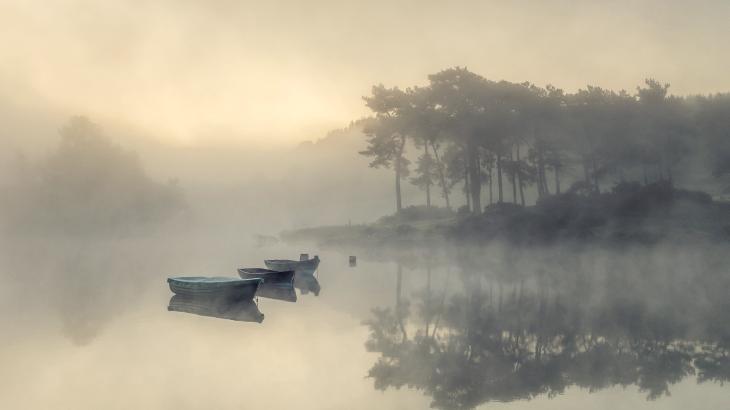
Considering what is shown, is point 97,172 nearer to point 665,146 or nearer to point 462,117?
point 462,117

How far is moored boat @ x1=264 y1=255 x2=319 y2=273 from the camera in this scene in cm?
4906

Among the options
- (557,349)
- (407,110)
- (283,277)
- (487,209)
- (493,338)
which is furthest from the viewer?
(407,110)

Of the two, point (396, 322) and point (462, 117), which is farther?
point (462, 117)

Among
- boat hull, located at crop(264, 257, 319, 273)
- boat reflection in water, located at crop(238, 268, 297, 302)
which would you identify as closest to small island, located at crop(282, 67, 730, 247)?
boat hull, located at crop(264, 257, 319, 273)

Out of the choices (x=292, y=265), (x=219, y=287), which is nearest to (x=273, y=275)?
(x=292, y=265)

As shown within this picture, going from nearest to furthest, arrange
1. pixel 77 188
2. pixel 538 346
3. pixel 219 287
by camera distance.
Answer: pixel 538 346, pixel 219 287, pixel 77 188

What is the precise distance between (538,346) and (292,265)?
29.9 meters

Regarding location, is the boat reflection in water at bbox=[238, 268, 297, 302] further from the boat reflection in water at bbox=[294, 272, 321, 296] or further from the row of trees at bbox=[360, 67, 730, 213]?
the row of trees at bbox=[360, 67, 730, 213]

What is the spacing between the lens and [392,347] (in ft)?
76.5

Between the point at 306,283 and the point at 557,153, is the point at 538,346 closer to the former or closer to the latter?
the point at 306,283

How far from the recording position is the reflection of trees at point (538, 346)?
18.2 metres

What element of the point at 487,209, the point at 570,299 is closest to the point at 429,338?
the point at 570,299

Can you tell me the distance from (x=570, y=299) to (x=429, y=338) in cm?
1422

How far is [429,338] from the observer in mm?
24469
